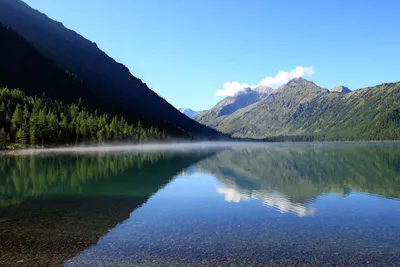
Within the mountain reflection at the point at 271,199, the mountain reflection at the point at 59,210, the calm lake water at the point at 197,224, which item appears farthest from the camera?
the mountain reflection at the point at 271,199

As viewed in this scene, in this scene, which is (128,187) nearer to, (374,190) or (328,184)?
(328,184)

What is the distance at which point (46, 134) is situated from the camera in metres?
170

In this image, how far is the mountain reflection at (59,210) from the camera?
73.6 feet

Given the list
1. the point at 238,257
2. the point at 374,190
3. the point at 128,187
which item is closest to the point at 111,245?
the point at 238,257

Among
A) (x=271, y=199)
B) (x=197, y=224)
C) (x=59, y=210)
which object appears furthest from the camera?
(x=271, y=199)

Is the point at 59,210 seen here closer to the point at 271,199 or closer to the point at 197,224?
the point at 197,224

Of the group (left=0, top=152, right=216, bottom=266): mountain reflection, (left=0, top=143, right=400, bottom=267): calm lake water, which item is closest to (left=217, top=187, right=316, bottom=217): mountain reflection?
(left=0, top=143, right=400, bottom=267): calm lake water

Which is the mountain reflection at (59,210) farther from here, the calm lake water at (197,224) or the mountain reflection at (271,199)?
the mountain reflection at (271,199)

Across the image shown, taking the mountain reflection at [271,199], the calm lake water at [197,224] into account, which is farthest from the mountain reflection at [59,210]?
the mountain reflection at [271,199]

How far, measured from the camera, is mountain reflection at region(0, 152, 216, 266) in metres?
22.4

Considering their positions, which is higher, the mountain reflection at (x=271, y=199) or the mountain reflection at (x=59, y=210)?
the mountain reflection at (x=271, y=199)

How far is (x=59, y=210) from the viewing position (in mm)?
35156

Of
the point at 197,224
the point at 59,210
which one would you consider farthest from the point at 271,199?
the point at 59,210

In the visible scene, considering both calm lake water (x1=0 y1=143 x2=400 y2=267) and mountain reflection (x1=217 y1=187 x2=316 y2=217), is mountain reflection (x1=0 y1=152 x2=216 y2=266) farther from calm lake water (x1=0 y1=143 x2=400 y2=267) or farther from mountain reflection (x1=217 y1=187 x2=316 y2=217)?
mountain reflection (x1=217 y1=187 x2=316 y2=217)
